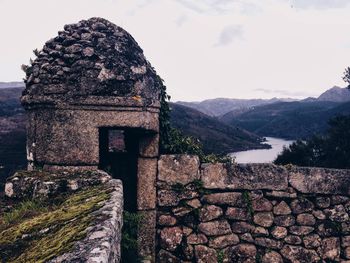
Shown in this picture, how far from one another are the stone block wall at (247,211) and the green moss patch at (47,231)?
7.66 ft

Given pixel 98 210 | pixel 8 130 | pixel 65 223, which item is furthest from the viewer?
pixel 8 130

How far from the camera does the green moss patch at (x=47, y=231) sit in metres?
1.70

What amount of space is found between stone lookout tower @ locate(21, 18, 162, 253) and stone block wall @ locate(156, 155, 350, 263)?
103 cm

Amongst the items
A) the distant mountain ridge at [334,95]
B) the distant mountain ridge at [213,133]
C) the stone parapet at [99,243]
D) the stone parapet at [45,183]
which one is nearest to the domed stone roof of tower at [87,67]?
the stone parapet at [45,183]

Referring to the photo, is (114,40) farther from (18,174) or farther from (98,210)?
(98,210)

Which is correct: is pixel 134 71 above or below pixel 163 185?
above

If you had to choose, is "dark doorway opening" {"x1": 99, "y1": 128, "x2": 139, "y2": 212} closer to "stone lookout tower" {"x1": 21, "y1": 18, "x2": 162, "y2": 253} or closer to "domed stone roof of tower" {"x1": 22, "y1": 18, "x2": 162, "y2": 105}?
"stone lookout tower" {"x1": 21, "y1": 18, "x2": 162, "y2": 253}

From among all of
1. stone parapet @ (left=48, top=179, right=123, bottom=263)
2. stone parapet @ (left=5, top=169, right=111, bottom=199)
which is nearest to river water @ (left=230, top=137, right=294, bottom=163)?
stone parapet @ (left=5, top=169, right=111, bottom=199)

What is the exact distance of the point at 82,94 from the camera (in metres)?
4.35

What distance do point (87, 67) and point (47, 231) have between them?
8.84 ft

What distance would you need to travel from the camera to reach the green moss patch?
1702mm

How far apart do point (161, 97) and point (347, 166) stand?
39.5 feet

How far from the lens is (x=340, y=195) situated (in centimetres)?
513

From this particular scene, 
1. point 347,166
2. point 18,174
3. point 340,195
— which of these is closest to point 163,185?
point 18,174
